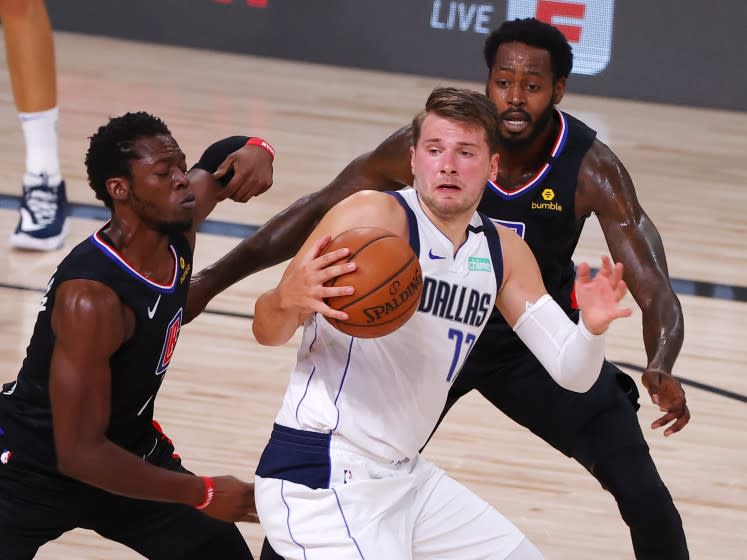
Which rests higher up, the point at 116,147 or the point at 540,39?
the point at 540,39

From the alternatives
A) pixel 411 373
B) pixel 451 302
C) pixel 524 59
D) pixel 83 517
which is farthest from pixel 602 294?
pixel 83 517

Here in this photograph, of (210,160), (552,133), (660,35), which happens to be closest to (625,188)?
(552,133)

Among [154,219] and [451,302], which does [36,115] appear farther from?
[451,302]

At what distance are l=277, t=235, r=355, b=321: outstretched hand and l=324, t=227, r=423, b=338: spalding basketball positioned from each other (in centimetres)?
2

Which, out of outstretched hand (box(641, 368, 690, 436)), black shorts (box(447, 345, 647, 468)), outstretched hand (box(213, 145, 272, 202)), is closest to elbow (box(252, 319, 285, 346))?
outstretched hand (box(213, 145, 272, 202))

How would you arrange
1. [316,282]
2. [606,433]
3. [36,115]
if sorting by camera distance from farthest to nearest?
[36,115]
[606,433]
[316,282]

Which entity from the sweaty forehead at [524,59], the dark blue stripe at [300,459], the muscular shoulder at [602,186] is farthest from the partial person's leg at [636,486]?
the sweaty forehead at [524,59]

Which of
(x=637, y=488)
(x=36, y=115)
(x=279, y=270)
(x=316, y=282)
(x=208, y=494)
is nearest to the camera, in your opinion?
(x=316, y=282)

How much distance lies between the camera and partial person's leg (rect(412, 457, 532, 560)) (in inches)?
118

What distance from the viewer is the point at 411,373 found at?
2949mm

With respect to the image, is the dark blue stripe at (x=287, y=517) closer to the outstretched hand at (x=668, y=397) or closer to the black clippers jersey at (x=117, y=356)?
the black clippers jersey at (x=117, y=356)

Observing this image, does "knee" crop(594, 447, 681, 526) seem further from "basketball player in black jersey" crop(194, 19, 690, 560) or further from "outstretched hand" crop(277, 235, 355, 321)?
"outstretched hand" crop(277, 235, 355, 321)

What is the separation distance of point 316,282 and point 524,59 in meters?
1.43

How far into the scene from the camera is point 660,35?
1177cm
